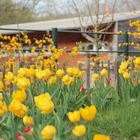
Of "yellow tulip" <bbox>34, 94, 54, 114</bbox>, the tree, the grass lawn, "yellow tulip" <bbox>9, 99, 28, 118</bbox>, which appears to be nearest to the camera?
"yellow tulip" <bbox>34, 94, 54, 114</bbox>

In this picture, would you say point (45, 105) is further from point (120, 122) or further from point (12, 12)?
point (12, 12)

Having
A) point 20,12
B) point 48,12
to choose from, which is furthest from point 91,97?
point 48,12

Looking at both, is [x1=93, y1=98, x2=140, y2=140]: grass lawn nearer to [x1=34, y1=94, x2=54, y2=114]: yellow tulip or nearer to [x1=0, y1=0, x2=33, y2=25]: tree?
[x1=34, y1=94, x2=54, y2=114]: yellow tulip

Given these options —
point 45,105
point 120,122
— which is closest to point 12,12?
point 120,122

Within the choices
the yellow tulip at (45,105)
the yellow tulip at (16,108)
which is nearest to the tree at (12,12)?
the yellow tulip at (16,108)

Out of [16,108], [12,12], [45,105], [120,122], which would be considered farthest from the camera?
[12,12]

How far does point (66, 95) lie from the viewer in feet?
13.6

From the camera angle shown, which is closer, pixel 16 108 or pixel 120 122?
pixel 16 108

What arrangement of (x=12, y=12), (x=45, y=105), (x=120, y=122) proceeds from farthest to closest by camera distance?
1. (x=12, y=12)
2. (x=120, y=122)
3. (x=45, y=105)

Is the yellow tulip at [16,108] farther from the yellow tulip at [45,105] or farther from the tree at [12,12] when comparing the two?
the tree at [12,12]

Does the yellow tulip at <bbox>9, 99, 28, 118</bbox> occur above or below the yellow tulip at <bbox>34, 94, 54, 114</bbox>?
below

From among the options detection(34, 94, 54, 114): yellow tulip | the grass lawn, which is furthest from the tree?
detection(34, 94, 54, 114): yellow tulip

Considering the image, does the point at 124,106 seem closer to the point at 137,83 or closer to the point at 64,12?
the point at 137,83

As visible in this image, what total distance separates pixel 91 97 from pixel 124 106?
398 mm
